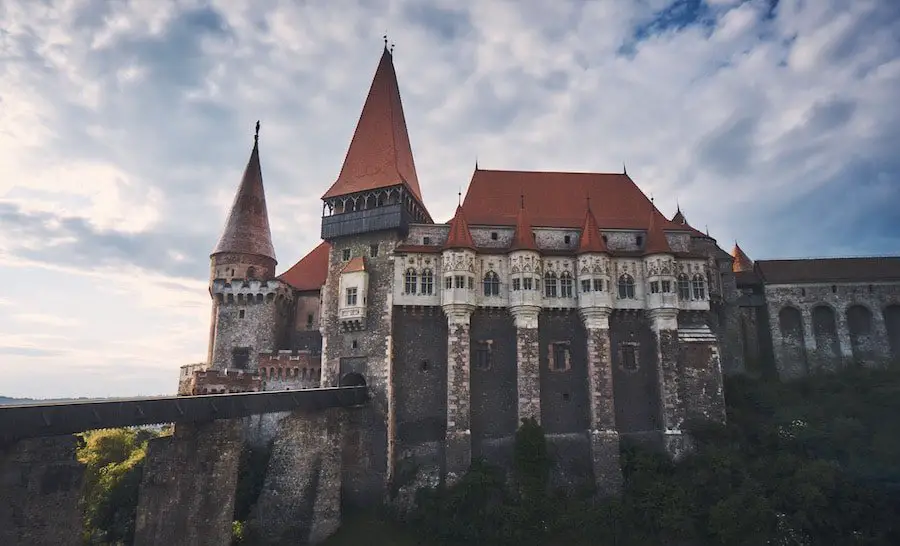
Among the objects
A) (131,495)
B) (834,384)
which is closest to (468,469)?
(131,495)

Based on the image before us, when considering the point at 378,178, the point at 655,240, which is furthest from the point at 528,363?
the point at 378,178

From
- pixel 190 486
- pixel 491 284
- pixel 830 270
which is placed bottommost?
pixel 190 486

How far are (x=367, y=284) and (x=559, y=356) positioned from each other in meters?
10.1

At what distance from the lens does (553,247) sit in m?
29.0

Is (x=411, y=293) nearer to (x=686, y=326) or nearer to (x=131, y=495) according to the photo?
(x=686, y=326)

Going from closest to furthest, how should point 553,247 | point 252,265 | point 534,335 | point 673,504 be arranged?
point 673,504, point 534,335, point 553,247, point 252,265

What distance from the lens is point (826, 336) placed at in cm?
3381

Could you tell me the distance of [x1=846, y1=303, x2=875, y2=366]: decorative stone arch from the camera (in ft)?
108

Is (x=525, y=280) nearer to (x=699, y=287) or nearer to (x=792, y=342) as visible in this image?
(x=699, y=287)

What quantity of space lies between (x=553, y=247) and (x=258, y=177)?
67.0 feet

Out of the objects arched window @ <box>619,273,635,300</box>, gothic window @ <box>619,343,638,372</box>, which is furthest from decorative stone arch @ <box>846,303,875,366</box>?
arched window @ <box>619,273,635,300</box>

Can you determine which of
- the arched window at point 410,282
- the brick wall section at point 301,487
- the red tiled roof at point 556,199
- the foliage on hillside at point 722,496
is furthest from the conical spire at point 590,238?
the brick wall section at point 301,487

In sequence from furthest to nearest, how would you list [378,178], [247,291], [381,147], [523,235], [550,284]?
[247,291] < [381,147] < [378,178] < [550,284] < [523,235]

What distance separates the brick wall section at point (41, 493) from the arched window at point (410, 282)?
50.3 ft
